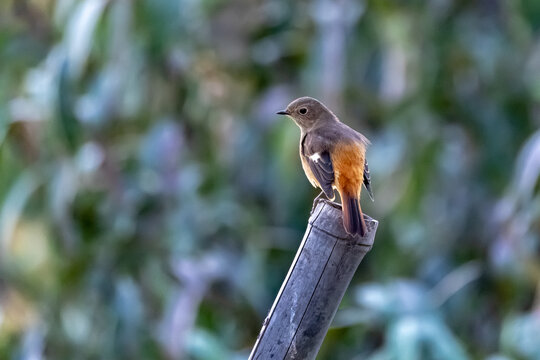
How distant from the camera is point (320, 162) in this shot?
148 inches

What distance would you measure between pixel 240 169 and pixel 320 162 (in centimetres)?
376

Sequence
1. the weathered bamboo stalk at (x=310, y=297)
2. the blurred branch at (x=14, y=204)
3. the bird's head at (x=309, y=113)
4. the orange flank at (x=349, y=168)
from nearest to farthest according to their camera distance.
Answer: the weathered bamboo stalk at (x=310, y=297) < the orange flank at (x=349, y=168) < the bird's head at (x=309, y=113) < the blurred branch at (x=14, y=204)

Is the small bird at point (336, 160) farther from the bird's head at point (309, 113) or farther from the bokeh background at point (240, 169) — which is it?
the bokeh background at point (240, 169)

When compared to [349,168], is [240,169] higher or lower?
higher

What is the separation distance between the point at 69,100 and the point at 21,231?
962mm

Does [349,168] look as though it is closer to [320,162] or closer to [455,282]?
[320,162]

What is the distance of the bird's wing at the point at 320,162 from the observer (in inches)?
142

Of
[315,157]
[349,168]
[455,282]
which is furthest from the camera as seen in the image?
[455,282]

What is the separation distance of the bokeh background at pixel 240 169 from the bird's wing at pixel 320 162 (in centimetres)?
141

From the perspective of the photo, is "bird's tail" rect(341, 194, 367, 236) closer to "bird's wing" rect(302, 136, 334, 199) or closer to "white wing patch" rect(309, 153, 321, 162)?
"bird's wing" rect(302, 136, 334, 199)

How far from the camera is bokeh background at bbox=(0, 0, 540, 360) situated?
5754mm

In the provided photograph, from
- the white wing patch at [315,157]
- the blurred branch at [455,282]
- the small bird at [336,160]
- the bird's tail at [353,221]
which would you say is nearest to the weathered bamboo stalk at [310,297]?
the bird's tail at [353,221]

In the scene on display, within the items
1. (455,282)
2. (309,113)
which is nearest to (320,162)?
(309,113)

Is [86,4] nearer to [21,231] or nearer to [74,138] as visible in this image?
[74,138]
